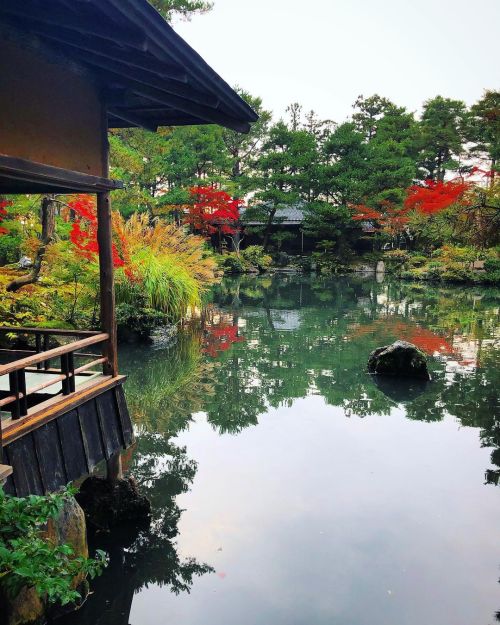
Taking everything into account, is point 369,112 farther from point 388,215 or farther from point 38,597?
point 38,597

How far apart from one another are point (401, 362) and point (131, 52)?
7436 mm

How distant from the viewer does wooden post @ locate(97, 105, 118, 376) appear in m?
4.22

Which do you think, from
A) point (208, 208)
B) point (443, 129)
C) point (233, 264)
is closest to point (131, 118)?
point (208, 208)

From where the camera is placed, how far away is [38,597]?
3363 millimetres

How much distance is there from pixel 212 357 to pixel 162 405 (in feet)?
8.79

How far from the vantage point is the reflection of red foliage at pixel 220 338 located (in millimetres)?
11178

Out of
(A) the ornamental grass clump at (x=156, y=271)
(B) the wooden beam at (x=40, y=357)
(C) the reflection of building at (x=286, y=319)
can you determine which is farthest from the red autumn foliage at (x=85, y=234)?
(B) the wooden beam at (x=40, y=357)

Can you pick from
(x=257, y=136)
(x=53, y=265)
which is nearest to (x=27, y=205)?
(x=53, y=265)

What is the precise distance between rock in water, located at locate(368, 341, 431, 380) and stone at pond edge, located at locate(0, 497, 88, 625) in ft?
22.0

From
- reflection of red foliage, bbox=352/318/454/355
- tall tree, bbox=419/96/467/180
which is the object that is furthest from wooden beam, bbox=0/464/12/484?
tall tree, bbox=419/96/467/180

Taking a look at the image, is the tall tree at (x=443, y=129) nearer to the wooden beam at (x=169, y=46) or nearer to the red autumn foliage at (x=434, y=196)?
the red autumn foliage at (x=434, y=196)

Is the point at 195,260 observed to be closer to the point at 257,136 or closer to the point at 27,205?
the point at 27,205

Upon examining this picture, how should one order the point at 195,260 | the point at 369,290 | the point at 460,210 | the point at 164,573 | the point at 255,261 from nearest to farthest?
the point at 164,573
the point at 460,210
the point at 195,260
the point at 369,290
the point at 255,261

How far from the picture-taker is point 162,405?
26.3 feet
